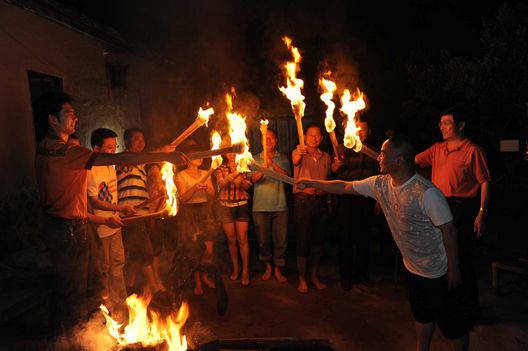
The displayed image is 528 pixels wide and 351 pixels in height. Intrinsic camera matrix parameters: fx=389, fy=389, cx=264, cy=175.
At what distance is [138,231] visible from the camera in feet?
18.5

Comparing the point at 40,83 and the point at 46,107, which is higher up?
the point at 40,83

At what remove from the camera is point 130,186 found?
5.52 meters

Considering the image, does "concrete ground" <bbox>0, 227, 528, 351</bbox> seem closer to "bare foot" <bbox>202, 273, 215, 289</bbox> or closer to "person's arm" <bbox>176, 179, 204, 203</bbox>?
"bare foot" <bbox>202, 273, 215, 289</bbox>

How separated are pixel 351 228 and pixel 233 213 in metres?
1.93

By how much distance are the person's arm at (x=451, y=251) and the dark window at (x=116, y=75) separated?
8.38 metres

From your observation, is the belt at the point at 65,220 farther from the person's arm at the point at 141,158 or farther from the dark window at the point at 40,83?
the dark window at the point at 40,83

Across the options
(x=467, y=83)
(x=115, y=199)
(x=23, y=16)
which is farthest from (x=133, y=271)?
(x=467, y=83)

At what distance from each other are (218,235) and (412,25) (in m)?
8.48

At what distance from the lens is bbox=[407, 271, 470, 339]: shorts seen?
3.49 m

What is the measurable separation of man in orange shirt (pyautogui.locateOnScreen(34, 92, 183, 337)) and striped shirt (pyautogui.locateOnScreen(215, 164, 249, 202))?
9.02 feet

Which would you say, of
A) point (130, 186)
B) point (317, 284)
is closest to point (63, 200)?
point (130, 186)

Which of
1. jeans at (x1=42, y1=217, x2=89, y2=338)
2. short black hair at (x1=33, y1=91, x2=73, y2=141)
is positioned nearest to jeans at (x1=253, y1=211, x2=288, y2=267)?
jeans at (x1=42, y1=217, x2=89, y2=338)

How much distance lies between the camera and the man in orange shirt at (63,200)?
3.70 meters

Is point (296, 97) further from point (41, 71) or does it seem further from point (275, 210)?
point (41, 71)
